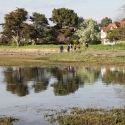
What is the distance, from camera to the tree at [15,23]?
9538 cm

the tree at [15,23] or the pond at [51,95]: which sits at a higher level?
the tree at [15,23]

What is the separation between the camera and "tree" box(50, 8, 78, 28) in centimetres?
10288

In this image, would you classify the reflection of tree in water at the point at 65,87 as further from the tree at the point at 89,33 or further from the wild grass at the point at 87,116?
the tree at the point at 89,33

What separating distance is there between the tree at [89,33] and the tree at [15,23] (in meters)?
15.0

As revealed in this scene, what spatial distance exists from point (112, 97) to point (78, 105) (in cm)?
313

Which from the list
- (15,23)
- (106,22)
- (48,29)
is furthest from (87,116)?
(106,22)

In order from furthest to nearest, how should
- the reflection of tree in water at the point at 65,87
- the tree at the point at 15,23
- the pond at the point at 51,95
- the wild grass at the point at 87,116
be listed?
1. the tree at the point at 15,23
2. the reflection of tree in water at the point at 65,87
3. the pond at the point at 51,95
4. the wild grass at the point at 87,116

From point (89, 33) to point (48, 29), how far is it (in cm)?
1276

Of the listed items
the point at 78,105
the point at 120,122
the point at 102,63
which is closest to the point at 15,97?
the point at 78,105

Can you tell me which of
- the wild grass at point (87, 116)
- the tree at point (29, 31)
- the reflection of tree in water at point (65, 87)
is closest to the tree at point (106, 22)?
the tree at point (29, 31)

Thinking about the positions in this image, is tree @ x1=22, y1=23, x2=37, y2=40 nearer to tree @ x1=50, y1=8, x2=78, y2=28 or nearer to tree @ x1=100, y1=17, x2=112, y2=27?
tree @ x1=50, y1=8, x2=78, y2=28

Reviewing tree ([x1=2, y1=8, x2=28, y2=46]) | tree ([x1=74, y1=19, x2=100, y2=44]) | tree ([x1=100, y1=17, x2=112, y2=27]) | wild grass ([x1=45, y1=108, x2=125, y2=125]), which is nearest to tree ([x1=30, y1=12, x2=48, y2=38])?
tree ([x1=2, y1=8, x2=28, y2=46])

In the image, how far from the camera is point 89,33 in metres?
96.9

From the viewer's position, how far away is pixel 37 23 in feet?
337
